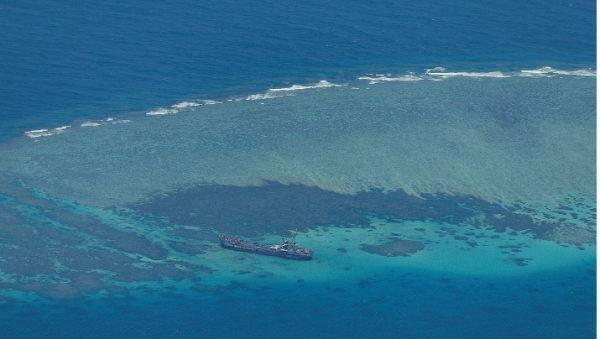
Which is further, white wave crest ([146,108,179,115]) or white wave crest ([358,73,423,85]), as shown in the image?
white wave crest ([358,73,423,85])

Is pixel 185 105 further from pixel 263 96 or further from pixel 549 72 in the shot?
pixel 549 72

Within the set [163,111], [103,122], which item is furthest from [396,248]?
[103,122]

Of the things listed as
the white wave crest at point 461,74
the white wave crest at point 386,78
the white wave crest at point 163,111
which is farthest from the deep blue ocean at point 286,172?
the white wave crest at point 163,111

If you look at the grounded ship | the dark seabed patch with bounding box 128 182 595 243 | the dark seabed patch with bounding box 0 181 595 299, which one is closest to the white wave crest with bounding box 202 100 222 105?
the dark seabed patch with bounding box 128 182 595 243

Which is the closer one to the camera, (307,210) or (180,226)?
(180,226)

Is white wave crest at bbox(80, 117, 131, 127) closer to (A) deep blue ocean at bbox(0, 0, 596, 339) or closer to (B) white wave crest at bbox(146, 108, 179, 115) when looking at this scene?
(A) deep blue ocean at bbox(0, 0, 596, 339)

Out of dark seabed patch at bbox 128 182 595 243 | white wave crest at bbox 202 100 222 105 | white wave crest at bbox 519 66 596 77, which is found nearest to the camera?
dark seabed patch at bbox 128 182 595 243

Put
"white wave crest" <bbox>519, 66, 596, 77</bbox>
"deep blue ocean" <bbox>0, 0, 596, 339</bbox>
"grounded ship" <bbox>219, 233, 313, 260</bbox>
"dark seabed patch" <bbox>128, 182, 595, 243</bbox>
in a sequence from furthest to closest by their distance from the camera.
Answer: "white wave crest" <bbox>519, 66, 596, 77</bbox> < "dark seabed patch" <bbox>128, 182, 595, 243</bbox> < "grounded ship" <bbox>219, 233, 313, 260</bbox> < "deep blue ocean" <bbox>0, 0, 596, 339</bbox>

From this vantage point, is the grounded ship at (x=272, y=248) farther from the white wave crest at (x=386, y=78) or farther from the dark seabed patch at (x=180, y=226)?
the white wave crest at (x=386, y=78)
